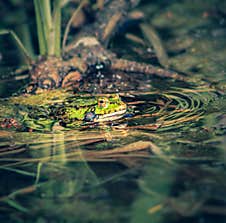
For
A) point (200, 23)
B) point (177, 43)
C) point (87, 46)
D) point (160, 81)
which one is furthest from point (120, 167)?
point (200, 23)

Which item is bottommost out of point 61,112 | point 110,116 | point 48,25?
point 110,116

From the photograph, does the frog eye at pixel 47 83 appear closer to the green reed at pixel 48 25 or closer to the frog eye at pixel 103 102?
the green reed at pixel 48 25

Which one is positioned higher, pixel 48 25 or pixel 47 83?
pixel 48 25

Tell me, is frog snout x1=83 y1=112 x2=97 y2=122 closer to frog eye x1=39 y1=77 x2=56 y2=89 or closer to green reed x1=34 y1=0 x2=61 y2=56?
frog eye x1=39 y1=77 x2=56 y2=89

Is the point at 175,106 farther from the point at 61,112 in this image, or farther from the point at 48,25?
the point at 48,25

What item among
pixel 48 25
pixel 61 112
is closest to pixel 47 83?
pixel 48 25

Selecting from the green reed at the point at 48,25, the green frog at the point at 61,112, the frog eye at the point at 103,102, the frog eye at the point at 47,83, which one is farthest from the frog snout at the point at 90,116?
the green reed at the point at 48,25

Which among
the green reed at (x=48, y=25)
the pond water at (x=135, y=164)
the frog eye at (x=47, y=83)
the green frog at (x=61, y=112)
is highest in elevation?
the green reed at (x=48, y=25)

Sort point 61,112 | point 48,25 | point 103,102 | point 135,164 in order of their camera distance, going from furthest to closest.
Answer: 1. point 48,25
2. point 61,112
3. point 103,102
4. point 135,164
